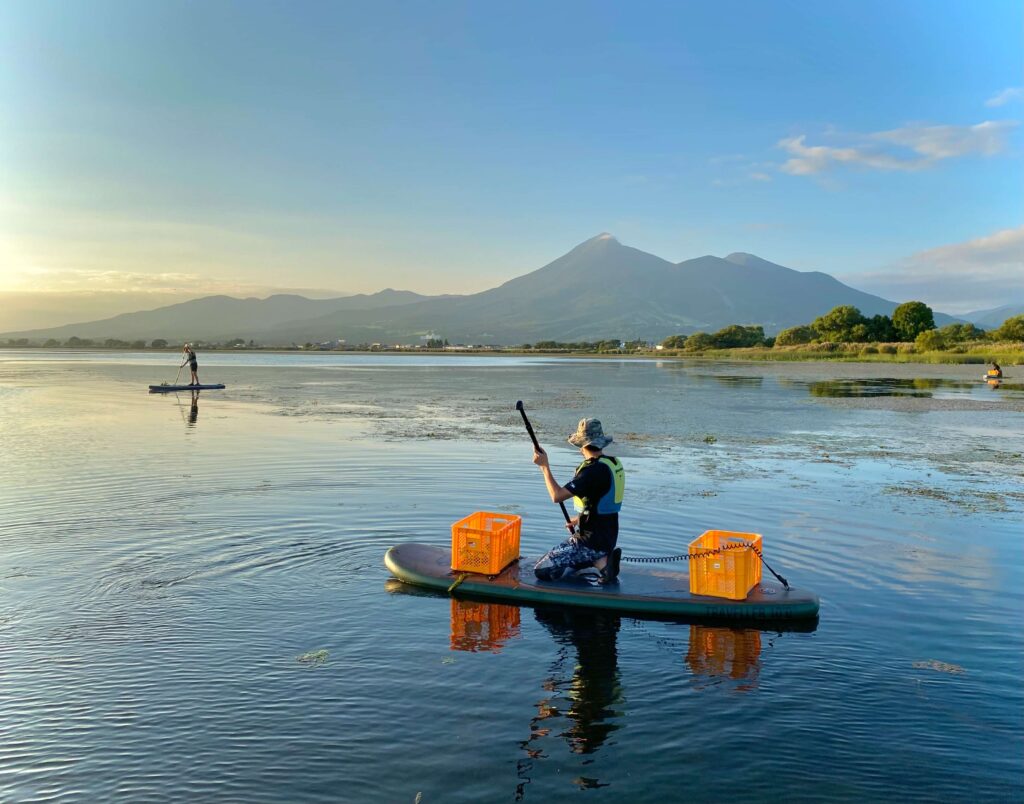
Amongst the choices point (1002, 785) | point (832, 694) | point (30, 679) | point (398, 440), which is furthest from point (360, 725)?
point (398, 440)

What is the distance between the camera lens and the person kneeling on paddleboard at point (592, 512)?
997 centimetres

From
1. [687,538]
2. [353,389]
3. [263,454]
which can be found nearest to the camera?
[687,538]

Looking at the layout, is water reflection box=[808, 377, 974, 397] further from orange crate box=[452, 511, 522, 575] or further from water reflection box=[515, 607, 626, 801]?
water reflection box=[515, 607, 626, 801]

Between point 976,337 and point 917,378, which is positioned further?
point 976,337

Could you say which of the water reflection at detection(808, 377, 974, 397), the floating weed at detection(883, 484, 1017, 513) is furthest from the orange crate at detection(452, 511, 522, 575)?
the water reflection at detection(808, 377, 974, 397)

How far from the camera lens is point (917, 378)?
61812 millimetres

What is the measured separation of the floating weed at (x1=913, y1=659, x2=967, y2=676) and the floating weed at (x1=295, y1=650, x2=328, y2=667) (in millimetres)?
6348

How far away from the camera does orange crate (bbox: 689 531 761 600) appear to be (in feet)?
31.4

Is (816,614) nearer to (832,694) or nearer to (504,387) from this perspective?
(832,694)

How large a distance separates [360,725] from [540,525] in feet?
24.3

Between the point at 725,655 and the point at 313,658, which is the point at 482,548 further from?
the point at 725,655

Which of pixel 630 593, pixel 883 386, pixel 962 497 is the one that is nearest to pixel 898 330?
pixel 883 386

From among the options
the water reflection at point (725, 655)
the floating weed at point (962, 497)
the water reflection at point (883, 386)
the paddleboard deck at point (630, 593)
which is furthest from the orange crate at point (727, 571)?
the water reflection at point (883, 386)

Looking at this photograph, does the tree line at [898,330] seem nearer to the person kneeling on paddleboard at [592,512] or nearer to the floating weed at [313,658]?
the person kneeling on paddleboard at [592,512]
